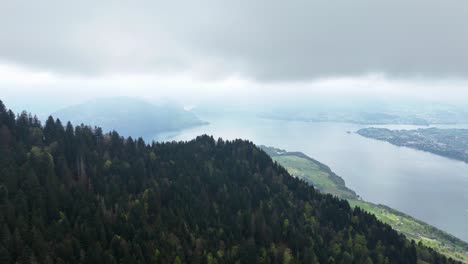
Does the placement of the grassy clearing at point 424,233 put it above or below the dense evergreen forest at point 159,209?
below

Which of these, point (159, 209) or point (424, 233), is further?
point (424, 233)

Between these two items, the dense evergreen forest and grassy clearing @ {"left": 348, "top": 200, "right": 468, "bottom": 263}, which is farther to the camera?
grassy clearing @ {"left": 348, "top": 200, "right": 468, "bottom": 263}

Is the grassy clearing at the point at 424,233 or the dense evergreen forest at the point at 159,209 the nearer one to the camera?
the dense evergreen forest at the point at 159,209

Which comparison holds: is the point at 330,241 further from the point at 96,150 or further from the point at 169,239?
the point at 96,150

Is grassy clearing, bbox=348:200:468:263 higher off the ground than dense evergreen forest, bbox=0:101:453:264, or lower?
lower

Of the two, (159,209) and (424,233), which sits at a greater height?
(159,209)

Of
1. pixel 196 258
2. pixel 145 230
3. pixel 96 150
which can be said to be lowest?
pixel 196 258

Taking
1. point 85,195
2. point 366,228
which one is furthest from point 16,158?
point 366,228

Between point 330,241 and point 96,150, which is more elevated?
point 96,150
